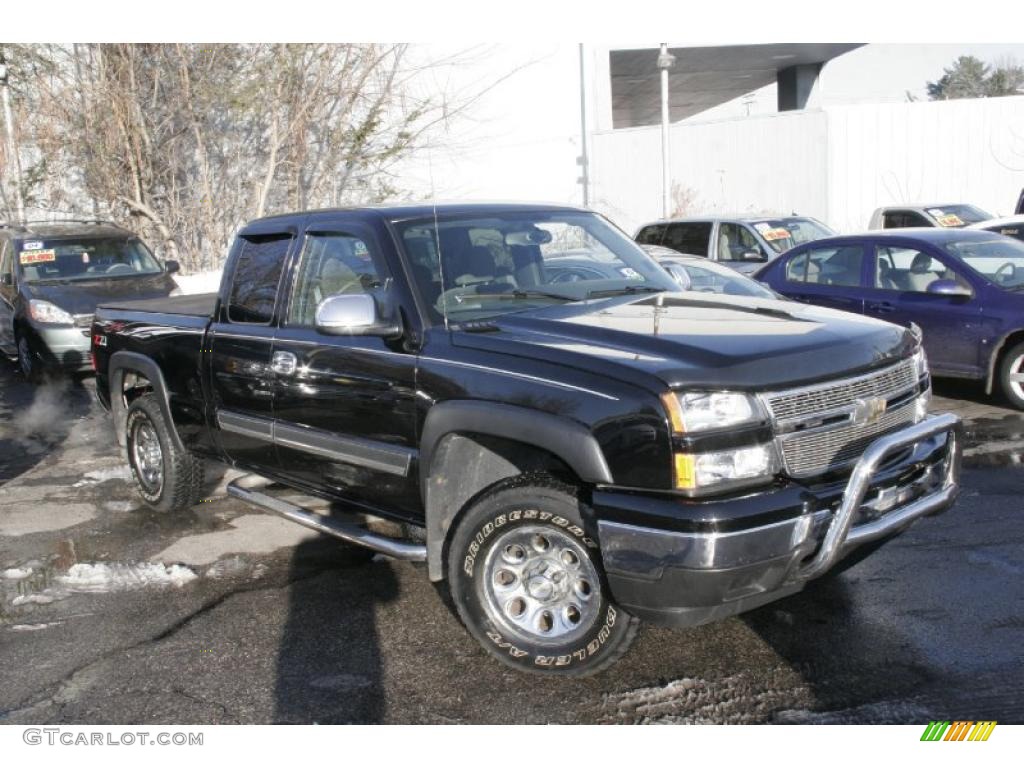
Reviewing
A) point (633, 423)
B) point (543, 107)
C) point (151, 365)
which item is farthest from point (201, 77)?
point (633, 423)

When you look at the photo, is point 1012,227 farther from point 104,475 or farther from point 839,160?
point 839,160

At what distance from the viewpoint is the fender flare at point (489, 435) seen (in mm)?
3619

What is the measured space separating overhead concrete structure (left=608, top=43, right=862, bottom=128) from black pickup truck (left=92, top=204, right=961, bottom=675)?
22182 mm

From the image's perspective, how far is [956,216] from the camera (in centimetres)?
1689

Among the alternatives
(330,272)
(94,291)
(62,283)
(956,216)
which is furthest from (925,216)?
(330,272)

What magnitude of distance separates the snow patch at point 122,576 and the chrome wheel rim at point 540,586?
2.10m

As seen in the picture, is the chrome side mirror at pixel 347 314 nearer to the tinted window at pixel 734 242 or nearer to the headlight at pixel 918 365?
the headlight at pixel 918 365

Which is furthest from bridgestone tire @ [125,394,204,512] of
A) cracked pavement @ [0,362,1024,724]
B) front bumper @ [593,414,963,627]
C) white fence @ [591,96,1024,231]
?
white fence @ [591,96,1024,231]

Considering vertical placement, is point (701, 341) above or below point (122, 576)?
above

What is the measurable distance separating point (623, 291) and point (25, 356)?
9.82m

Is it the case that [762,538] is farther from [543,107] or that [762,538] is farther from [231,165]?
[543,107]

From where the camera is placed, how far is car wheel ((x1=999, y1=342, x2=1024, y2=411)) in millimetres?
8383

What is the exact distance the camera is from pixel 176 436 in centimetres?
623

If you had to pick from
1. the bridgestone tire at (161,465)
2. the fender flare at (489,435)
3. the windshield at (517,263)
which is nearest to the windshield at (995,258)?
the windshield at (517,263)
